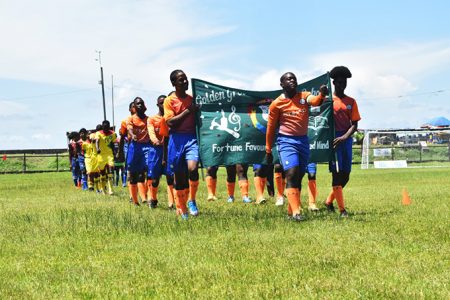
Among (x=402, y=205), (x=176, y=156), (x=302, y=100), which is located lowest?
(x=402, y=205)

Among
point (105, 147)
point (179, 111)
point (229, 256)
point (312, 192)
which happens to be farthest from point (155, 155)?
point (229, 256)

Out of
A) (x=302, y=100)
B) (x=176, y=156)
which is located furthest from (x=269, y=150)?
(x=176, y=156)

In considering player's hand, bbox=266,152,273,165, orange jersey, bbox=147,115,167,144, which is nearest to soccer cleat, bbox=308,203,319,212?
player's hand, bbox=266,152,273,165

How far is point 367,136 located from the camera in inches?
1526

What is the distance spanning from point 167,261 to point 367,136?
112ft

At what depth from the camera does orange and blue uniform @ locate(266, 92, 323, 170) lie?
360 inches

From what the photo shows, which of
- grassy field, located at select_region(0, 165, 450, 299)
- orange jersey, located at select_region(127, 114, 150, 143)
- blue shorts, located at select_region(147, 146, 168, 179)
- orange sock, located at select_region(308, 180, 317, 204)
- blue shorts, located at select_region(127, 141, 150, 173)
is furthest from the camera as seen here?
blue shorts, located at select_region(127, 141, 150, 173)

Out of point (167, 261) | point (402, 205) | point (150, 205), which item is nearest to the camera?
point (167, 261)

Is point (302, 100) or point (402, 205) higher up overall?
point (302, 100)

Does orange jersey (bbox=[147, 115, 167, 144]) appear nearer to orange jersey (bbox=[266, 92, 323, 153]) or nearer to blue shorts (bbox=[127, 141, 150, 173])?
blue shorts (bbox=[127, 141, 150, 173])

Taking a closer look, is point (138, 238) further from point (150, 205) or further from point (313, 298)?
point (150, 205)

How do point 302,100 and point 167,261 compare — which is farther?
point 302,100

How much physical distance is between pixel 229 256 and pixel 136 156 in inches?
295

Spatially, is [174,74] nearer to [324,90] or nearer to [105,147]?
[324,90]
